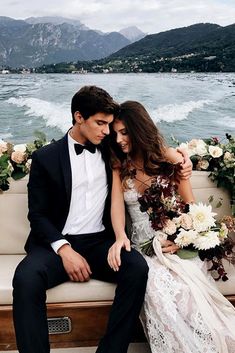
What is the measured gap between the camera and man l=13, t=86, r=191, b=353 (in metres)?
Result: 2.07

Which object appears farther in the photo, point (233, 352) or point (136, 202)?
point (136, 202)

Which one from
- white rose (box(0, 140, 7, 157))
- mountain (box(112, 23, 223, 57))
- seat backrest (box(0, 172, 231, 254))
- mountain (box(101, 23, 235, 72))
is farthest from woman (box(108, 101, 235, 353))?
mountain (box(112, 23, 223, 57))

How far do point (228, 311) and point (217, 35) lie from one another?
20400mm

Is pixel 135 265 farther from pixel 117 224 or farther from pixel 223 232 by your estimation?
pixel 223 232

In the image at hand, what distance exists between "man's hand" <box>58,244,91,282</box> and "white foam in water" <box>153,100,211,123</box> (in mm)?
10512

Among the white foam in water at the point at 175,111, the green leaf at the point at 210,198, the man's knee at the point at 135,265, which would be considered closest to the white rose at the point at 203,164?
the green leaf at the point at 210,198

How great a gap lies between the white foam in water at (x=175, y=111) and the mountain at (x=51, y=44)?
729 inches

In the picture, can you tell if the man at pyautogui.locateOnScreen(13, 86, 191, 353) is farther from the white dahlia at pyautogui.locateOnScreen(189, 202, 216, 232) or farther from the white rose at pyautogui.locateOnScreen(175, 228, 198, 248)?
the white dahlia at pyautogui.locateOnScreen(189, 202, 216, 232)

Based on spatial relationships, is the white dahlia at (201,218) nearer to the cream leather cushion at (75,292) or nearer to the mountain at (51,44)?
the cream leather cushion at (75,292)

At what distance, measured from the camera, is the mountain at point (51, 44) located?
A: 3392 centimetres

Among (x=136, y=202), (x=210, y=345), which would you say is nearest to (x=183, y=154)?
(x=136, y=202)

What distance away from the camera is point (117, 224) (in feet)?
7.79

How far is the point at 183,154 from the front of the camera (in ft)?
8.26

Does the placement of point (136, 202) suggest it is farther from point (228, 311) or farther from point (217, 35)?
point (217, 35)
